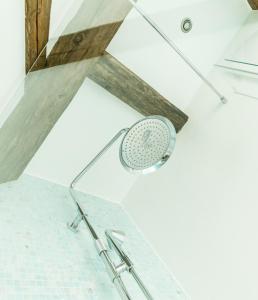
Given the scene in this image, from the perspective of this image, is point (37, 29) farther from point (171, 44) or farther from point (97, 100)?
point (171, 44)

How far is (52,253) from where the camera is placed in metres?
1.21

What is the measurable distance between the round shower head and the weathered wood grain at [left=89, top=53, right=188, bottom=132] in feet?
1.78

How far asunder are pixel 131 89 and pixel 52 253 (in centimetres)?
93

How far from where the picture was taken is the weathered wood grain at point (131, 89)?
1.59 metres

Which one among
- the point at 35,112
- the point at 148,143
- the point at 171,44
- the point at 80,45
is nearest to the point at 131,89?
the point at 171,44

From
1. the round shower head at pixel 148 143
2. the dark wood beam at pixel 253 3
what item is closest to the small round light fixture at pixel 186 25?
the dark wood beam at pixel 253 3

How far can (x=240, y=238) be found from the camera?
1.40m

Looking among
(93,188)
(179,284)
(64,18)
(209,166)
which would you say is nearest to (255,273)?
(179,284)

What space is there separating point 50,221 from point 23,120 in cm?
→ 46

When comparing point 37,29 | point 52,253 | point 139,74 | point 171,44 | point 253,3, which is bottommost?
point 52,253

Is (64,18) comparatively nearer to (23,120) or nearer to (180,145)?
(23,120)

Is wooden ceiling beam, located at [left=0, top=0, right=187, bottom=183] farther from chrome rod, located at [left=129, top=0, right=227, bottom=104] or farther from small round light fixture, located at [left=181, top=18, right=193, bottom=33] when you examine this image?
small round light fixture, located at [left=181, top=18, right=193, bottom=33]

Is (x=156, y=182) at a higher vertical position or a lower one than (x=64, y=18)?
lower

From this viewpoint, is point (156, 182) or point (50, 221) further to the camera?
point (156, 182)
